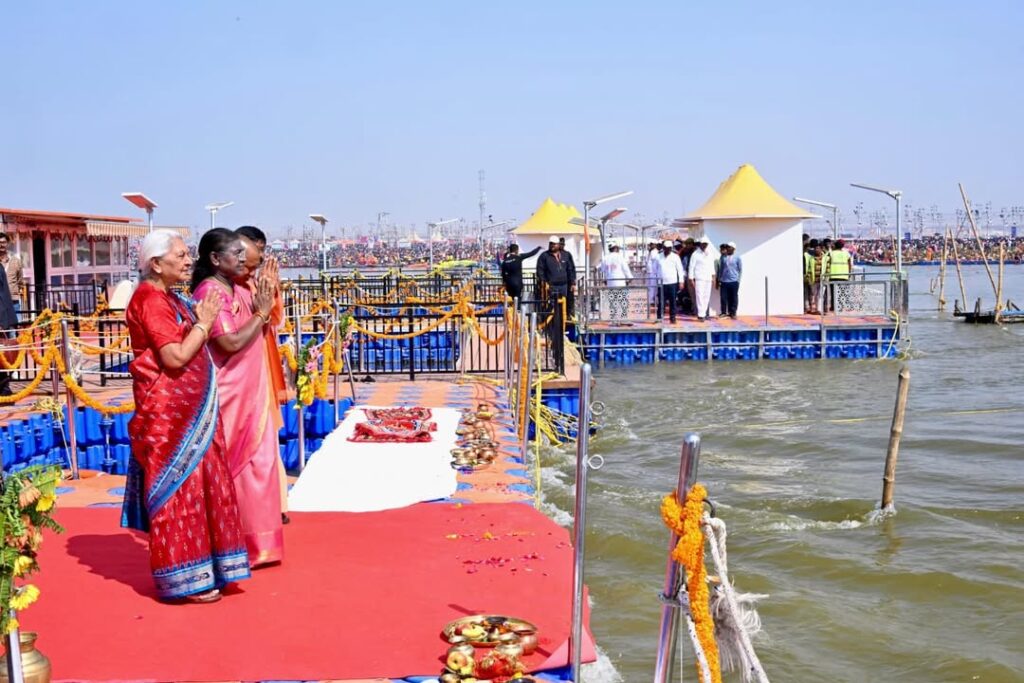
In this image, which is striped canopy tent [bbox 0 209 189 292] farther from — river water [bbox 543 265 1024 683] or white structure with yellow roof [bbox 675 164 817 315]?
white structure with yellow roof [bbox 675 164 817 315]

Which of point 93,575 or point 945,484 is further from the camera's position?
point 945,484

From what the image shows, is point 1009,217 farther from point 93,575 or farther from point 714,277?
point 93,575

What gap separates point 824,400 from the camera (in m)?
18.9

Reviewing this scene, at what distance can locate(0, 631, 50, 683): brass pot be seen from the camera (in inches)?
156

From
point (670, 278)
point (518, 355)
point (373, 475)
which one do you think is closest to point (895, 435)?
point (518, 355)

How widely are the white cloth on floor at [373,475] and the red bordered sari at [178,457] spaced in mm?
2143

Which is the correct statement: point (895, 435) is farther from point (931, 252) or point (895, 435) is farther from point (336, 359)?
point (931, 252)

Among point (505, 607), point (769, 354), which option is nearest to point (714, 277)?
point (769, 354)

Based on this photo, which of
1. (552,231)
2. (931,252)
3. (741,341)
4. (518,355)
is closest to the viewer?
(518,355)

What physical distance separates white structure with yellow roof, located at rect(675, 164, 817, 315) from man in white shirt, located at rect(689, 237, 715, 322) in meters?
0.87

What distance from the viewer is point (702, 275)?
940 inches

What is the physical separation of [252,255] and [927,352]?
2284 cm

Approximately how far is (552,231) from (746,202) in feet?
31.4

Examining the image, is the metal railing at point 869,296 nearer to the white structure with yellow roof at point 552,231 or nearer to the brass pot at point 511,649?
the white structure with yellow roof at point 552,231
